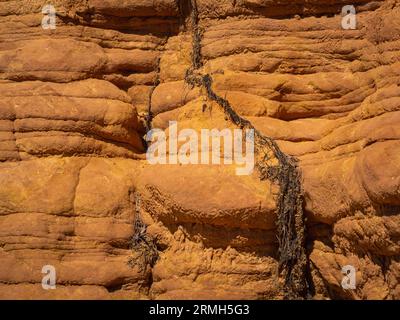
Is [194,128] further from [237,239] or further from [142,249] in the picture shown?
[142,249]

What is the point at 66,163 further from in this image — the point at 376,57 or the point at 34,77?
the point at 376,57

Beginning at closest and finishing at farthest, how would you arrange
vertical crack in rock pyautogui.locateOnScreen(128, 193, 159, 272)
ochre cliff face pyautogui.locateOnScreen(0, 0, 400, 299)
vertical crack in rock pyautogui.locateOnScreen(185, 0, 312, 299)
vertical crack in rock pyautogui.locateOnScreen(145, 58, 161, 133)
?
ochre cliff face pyautogui.locateOnScreen(0, 0, 400, 299) < vertical crack in rock pyautogui.locateOnScreen(185, 0, 312, 299) < vertical crack in rock pyautogui.locateOnScreen(128, 193, 159, 272) < vertical crack in rock pyautogui.locateOnScreen(145, 58, 161, 133)

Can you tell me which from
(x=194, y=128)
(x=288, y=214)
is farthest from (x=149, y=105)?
(x=288, y=214)

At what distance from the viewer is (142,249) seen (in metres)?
6.43

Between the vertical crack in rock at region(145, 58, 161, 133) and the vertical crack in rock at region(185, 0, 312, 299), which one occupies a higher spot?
the vertical crack in rock at region(145, 58, 161, 133)

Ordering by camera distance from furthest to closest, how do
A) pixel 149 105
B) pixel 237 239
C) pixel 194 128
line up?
pixel 149 105, pixel 194 128, pixel 237 239

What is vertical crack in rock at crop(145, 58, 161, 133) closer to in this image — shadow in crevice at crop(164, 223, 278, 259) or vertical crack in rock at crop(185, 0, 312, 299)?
vertical crack in rock at crop(185, 0, 312, 299)

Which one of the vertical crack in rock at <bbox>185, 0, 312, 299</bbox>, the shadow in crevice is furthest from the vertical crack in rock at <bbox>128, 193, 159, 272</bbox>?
the vertical crack in rock at <bbox>185, 0, 312, 299</bbox>

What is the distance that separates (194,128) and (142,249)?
1.59 m

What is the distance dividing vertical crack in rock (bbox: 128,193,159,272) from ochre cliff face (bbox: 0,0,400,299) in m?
0.06

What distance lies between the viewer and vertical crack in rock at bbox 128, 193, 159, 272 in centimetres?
638

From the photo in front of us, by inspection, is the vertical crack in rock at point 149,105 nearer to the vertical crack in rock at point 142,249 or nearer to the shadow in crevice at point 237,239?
the vertical crack in rock at point 142,249

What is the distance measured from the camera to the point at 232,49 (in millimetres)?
7426

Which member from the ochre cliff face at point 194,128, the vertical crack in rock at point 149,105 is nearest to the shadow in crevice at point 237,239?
the ochre cliff face at point 194,128
